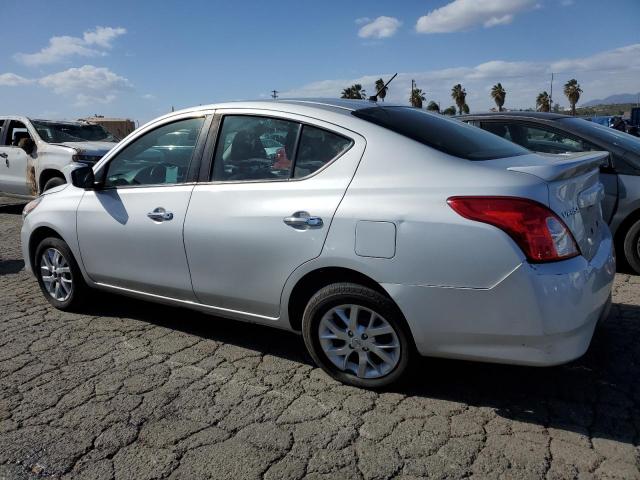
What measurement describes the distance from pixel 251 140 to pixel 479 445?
2190 millimetres

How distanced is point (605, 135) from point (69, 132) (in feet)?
29.0

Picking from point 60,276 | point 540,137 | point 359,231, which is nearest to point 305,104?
point 359,231

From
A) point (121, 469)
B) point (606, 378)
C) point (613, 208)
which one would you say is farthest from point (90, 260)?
point (613, 208)

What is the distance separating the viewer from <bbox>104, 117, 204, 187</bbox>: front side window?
374 centimetres

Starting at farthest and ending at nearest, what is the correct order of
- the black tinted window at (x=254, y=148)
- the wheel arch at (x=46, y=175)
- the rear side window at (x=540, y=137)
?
the wheel arch at (x=46, y=175)
the rear side window at (x=540, y=137)
the black tinted window at (x=254, y=148)

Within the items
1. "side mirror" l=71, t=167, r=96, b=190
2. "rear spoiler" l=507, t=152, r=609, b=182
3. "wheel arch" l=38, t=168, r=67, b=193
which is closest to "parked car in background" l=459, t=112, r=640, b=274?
"rear spoiler" l=507, t=152, r=609, b=182

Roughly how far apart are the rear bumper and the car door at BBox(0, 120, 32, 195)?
9.05 metres

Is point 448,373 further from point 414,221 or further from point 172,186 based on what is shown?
point 172,186

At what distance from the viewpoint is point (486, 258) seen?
255 centimetres

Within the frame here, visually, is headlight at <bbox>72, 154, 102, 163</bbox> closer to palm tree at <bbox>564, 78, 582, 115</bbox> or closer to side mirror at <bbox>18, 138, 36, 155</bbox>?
side mirror at <bbox>18, 138, 36, 155</bbox>

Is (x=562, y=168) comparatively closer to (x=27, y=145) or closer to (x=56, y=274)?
(x=56, y=274)

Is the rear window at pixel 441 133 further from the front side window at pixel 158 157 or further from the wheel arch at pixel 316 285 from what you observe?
the front side window at pixel 158 157

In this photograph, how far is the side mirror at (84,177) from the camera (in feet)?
13.5

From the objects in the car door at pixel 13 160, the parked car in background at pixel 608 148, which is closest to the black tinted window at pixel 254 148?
the parked car in background at pixel 608 148
